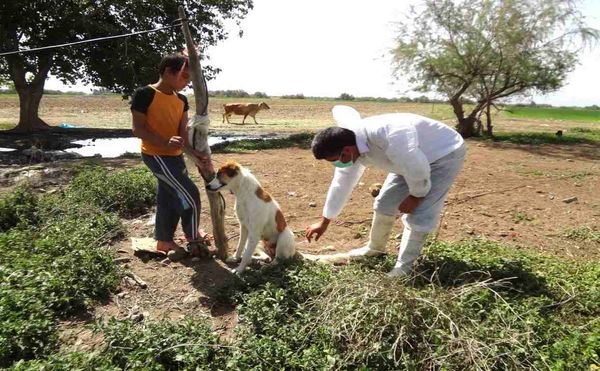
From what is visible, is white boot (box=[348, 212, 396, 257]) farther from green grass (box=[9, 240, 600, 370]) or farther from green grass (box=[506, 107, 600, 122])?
green grass (box=[506, 107, 600, 122])

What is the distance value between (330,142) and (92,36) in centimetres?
1479

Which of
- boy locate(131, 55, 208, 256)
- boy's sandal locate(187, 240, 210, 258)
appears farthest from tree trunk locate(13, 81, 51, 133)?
boy's sandal locate(187, 240, 210, 258)

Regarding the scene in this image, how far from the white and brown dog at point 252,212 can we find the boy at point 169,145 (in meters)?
0.48

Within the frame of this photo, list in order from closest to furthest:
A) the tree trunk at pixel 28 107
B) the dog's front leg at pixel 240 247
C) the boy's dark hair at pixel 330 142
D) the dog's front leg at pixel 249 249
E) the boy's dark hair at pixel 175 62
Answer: the boy's dark hair at pixel 330 142
the boy's dark hair at pixel 175 62
the dog's front leg at pixel 249 249
the dog's front leg at pixel 240 247
the tree trunk at pixel 28 107

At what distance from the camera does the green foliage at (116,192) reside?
6.40 metres

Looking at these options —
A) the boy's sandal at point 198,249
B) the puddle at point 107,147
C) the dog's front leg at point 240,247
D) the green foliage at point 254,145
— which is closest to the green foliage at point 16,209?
the boy's sandal at point 198,249

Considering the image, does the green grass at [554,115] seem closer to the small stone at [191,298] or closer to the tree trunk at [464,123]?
the tree trunk at [464,123]

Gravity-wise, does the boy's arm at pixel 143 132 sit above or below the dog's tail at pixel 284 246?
above

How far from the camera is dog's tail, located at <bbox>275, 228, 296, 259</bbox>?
14.8 ft

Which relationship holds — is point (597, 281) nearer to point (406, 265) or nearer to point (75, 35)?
point (406, 265)

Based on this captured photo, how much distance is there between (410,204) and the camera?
3.93 metres

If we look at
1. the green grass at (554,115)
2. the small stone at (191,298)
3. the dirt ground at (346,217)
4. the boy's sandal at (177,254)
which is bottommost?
the green grass at (554,115)

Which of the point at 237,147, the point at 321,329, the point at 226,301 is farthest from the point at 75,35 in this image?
the point at 321,329

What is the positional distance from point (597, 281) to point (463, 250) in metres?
1.18
